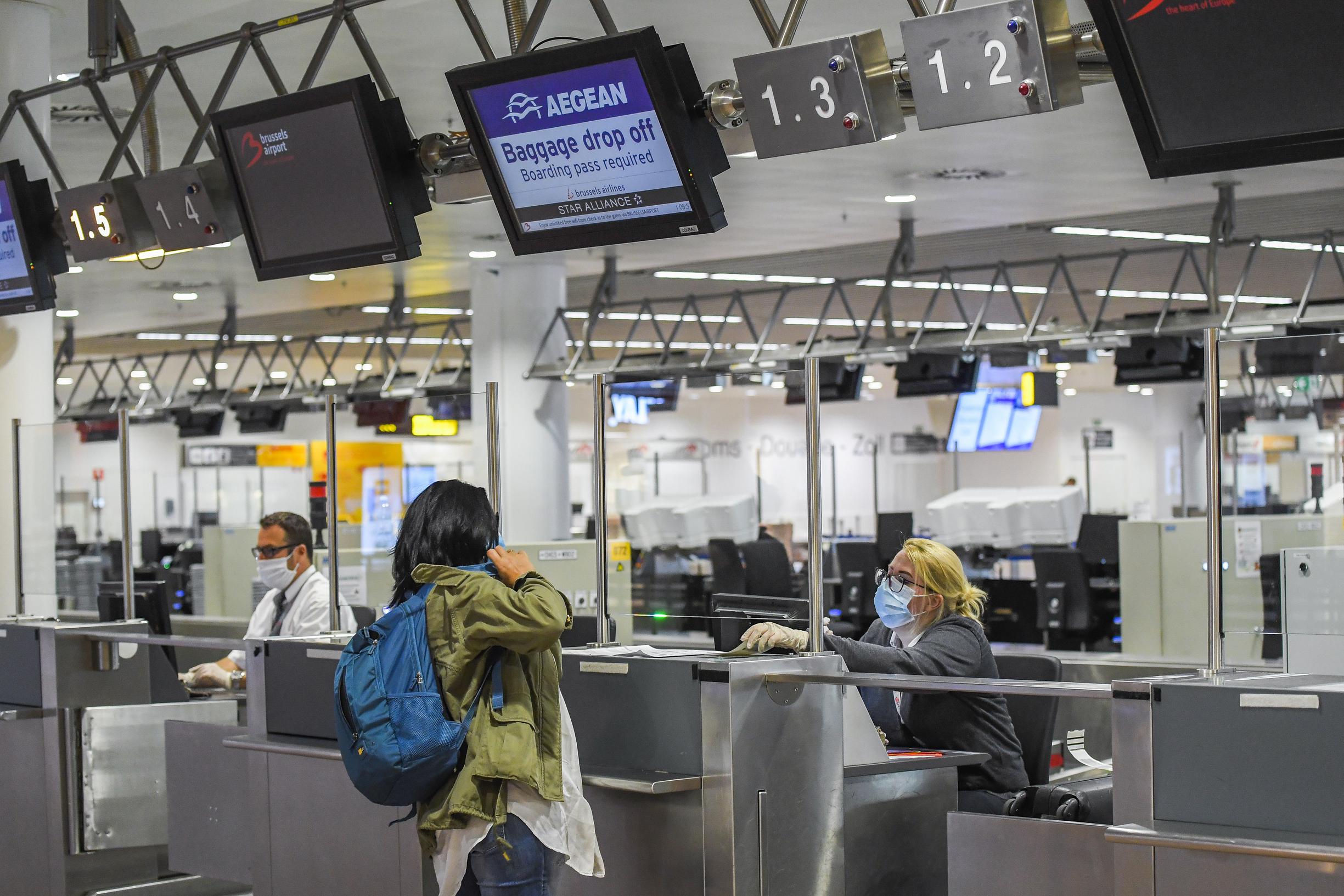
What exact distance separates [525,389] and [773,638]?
8.77m

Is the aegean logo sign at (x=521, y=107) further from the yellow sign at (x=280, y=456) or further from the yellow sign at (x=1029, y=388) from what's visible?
the yellow sign at (x=280, y=456)

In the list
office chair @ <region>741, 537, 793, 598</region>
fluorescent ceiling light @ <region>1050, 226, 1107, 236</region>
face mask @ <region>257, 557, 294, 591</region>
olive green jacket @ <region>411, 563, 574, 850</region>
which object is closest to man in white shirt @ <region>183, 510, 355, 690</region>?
face mask @ <region>257, 557, 294, 591</region>

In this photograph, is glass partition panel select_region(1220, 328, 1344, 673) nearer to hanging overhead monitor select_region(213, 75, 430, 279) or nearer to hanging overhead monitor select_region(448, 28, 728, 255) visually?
hanging overhead monitor select_region(448, 28, 728, 255)

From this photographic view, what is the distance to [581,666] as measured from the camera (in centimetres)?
381

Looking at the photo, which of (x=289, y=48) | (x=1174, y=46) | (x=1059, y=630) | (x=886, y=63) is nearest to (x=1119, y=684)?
(x=1174, y=46)

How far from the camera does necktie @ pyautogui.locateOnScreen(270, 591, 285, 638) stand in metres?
5.75

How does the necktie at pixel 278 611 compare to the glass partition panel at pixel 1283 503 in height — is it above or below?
below

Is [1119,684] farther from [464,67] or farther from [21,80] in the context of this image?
[21,80]

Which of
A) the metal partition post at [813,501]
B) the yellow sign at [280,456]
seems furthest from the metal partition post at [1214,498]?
the yellow sign at [280,456]

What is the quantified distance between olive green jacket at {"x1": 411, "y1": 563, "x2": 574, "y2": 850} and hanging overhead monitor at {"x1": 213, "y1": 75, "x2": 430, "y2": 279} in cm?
189

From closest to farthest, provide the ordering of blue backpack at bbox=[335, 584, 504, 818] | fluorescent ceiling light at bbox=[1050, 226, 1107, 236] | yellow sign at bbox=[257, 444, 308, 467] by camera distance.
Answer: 1. blue backpack at bbox=[335, 584, 504, 818]
2. fluorescent ceiling light at bbox=[1050, 226, 1107, 236]
3. yellow sign at bbox=[257, 444, 308, 467]

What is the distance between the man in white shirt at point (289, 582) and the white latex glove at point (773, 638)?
2.46m

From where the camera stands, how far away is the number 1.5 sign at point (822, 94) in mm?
3801

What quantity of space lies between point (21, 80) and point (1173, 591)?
674 cm
